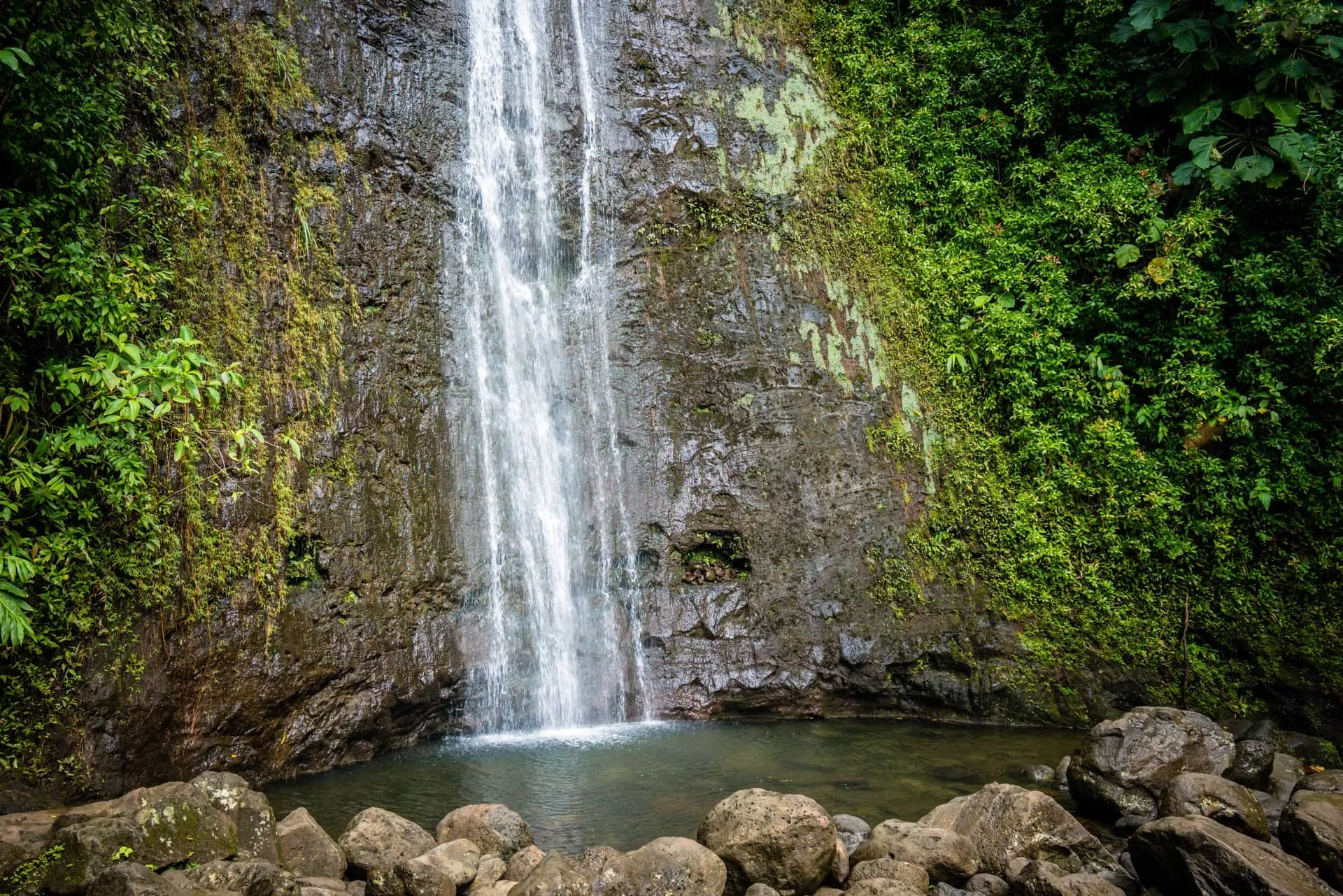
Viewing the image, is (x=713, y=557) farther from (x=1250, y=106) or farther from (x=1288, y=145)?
(x=1250, y=106)

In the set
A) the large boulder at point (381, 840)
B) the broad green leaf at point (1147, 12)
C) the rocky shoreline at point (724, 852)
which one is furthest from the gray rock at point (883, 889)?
A: the broad green leaf at point (1147, 12)

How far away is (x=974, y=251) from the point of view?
9211mm

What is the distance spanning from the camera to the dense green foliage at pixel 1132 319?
729 centimetres

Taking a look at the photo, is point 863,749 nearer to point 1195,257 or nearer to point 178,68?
point 1195,257

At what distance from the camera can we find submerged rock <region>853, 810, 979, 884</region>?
4.32 metres

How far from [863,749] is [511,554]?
149 inches

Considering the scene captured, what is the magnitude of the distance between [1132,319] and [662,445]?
506 cm

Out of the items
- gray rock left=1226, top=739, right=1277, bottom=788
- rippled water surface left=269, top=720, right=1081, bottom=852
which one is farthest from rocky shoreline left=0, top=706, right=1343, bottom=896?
rippled water surface left=269, top=720, right=1081, bottom=852

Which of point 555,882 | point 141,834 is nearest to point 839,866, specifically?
point 555,882

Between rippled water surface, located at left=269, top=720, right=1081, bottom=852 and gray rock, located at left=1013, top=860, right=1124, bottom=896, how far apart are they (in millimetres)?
1303

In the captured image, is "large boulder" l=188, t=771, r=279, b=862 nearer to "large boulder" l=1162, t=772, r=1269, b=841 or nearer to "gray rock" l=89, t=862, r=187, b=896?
"gray rock" l=89, t=862, r=187, b=896

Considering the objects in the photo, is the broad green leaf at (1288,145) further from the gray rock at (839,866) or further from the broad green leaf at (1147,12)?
the gray rock at (839,866)

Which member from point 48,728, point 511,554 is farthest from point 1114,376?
point 48,728

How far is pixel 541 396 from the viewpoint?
8734 mm
